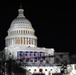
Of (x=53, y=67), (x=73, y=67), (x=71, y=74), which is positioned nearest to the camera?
(x=71, y=74)

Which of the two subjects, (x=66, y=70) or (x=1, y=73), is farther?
(x=66, y=70)

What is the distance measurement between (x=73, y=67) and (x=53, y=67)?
2554 cm

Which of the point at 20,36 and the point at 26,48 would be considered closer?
the point at 26,48

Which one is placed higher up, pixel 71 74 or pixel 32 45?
pixel 32 45

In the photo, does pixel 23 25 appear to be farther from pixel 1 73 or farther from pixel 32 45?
pixel 1 73

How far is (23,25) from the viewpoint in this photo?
199 m

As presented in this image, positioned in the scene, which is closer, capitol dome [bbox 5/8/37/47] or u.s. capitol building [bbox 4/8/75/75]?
u.s. capitol building [bbox 4/8/75/75]

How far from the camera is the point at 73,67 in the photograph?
15138 cm

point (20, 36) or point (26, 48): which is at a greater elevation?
point (20, 36)

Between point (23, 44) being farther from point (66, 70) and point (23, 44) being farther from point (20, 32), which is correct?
point (66, 70)

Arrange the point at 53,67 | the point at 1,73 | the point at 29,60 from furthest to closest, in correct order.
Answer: the point at 29,60 → the point at 53,67 → the point at 1,73

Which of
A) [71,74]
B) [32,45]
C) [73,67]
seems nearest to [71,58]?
[32,45]

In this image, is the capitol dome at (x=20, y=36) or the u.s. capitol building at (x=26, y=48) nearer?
the u.s. capitol building at (x=26, y=48)

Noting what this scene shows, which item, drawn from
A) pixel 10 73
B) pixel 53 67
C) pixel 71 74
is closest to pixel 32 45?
pixel 53 67
